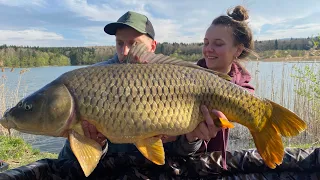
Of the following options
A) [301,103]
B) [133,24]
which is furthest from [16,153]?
[301,103]

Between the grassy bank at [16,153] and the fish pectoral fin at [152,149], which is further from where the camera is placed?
the grassy bank at [16,153]

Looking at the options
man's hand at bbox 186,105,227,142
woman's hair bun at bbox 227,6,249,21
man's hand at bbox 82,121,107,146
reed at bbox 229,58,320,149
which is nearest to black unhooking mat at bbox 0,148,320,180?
man's hand at bbox 186,105,227,142

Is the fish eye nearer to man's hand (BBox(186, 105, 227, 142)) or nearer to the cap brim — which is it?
man's hand (BBox(186, 105, 227, 142))

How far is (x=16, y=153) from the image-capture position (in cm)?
363

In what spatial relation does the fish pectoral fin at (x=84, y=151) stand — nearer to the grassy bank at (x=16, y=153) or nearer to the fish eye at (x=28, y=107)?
the fish eye at (x=28, y=107)

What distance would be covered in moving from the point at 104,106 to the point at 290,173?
1312mm

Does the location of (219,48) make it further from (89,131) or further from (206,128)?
(89,131)

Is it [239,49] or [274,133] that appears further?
[239,49]

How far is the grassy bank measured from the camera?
3339mm

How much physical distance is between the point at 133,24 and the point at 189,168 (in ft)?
2.89

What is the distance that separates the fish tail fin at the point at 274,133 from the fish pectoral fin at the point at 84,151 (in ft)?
2.25

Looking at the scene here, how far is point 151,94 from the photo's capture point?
1177mm

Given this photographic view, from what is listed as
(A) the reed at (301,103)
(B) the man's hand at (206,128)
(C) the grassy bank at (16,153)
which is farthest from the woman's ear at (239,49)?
(C) the grassy bank at (16,153)

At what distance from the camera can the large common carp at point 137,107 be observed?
114 centimetres
